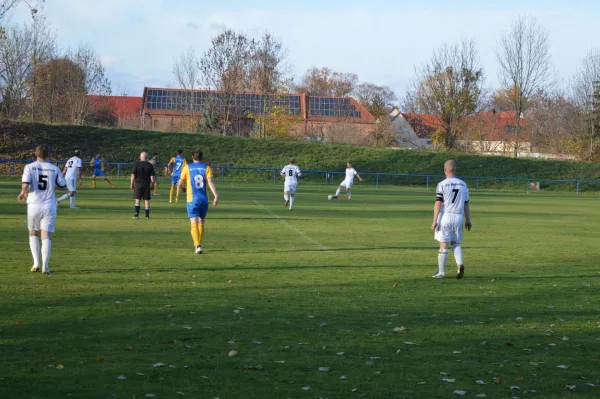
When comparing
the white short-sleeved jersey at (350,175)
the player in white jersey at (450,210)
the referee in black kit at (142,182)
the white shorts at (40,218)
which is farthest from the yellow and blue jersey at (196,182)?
the white short-sleeved jersey at (350,175)

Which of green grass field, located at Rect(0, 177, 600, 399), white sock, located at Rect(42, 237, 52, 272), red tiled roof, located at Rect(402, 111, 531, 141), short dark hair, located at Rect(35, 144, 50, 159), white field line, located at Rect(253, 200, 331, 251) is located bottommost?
white field line, located at Rect(253, 200, 331, 251)

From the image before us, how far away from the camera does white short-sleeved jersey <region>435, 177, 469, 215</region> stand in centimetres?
A: 1215

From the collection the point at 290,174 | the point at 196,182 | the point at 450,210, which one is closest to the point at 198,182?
the point at 196,182

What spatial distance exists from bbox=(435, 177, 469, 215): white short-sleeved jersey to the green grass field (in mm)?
1179

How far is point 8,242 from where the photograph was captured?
51.6 ft

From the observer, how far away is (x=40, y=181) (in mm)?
11594

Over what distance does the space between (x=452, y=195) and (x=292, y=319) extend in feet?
14.6

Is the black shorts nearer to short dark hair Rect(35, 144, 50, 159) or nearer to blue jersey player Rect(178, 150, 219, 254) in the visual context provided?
blue jersey player Rect(178, 150, 219, 254)

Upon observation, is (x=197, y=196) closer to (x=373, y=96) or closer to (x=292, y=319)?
(x=292, y=319)

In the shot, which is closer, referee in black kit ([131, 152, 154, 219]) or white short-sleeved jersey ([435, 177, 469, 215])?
white short-sleeved jersey ([435, 177, 469, 215])

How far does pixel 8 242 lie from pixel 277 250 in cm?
549

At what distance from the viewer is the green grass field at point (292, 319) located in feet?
20.4

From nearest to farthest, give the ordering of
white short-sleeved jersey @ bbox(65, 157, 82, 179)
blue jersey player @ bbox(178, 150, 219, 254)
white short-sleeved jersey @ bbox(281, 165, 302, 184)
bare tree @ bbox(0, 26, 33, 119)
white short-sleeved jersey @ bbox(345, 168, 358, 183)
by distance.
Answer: blue jersey player @ bbox(178, 150, 219, 254), white short-sleeved jersey @ bbox(65, 157, 82, 179), white short-sleeved jersey @ bbox(281, 165, 302, 184), white short-sleeved jersey @ bbox(345, 168, 358, 183), bare tree @ bbox(0, 26, 33, 119)

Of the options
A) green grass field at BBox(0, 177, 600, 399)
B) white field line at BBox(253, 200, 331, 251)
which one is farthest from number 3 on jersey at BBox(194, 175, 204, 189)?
white field line at BBox(253, 200, 331, 251)
